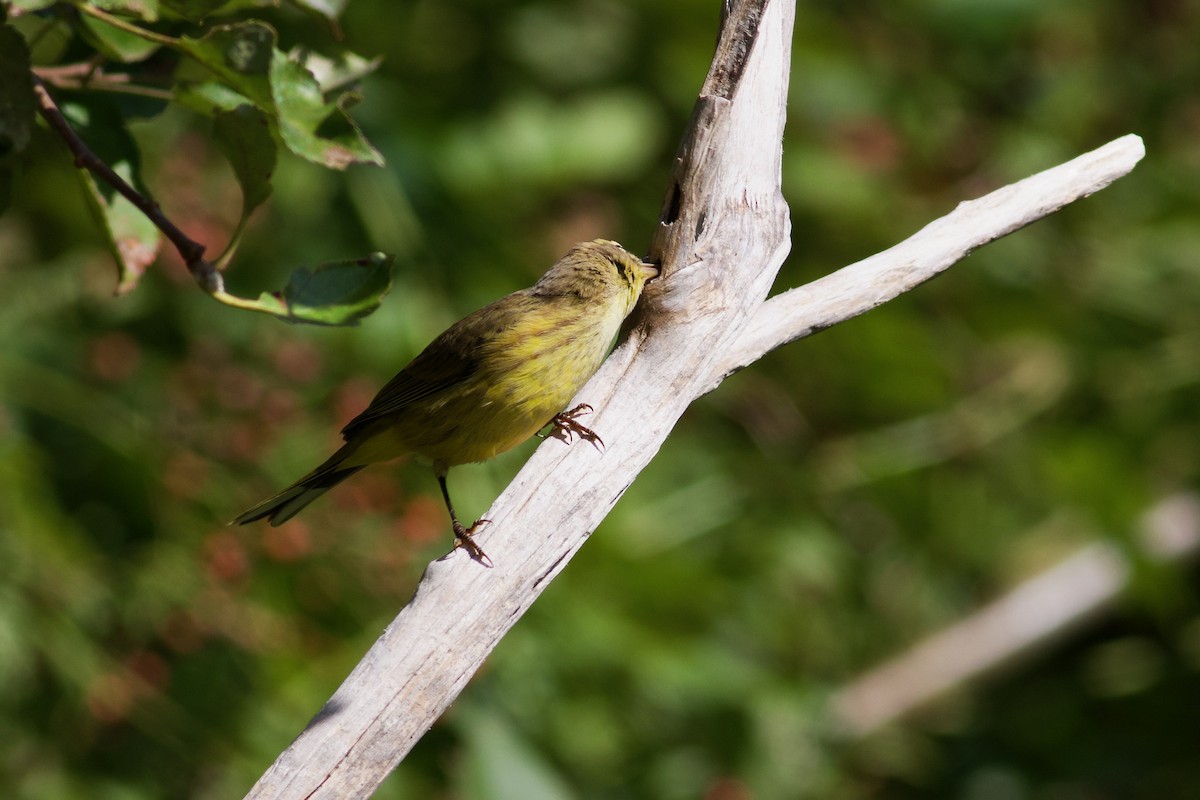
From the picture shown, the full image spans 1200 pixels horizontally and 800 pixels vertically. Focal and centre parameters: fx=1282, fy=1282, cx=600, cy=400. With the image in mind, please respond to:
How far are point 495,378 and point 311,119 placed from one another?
146 centimetres

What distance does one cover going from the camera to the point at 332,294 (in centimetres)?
202

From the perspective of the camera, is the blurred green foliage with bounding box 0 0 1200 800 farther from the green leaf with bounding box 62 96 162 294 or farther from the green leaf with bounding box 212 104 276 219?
the green leaf with bounding box 212 104 276 219

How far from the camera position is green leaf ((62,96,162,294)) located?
7.09 feet

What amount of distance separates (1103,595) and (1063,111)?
248cm

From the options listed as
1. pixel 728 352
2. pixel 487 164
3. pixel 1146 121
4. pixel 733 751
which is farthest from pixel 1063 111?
pixel 728 352

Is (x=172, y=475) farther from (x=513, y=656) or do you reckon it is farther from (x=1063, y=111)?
(x=1063, y=111)

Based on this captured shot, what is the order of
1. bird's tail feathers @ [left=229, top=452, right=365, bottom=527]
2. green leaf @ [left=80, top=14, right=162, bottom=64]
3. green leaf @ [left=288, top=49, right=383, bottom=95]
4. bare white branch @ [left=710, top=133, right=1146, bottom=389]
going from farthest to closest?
bird's tail feathers @ [left=229, top=452, right=365, bottom=527], bare white branch @ [left=710, top=133, right=1146, bottom=389], green leaf @ [left=288, top=49, right=383, bottom=95], green leaf @ [left=80, top=14, right=162, bottom=64]

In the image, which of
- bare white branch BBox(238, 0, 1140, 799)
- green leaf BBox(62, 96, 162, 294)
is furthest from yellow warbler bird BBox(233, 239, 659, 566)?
green leaf BBox(62, 96, 162, 294)

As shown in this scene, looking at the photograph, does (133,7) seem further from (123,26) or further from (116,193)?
(116,193)

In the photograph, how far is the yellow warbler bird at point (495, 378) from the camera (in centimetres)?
328

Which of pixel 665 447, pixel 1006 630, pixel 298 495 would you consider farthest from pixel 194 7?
pixel 1006 630

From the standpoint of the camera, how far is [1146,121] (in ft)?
21.3

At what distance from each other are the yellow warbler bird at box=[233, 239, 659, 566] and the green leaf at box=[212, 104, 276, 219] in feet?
3.90

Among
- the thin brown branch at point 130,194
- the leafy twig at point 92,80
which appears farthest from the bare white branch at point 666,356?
the leafy twig at point 92,80
